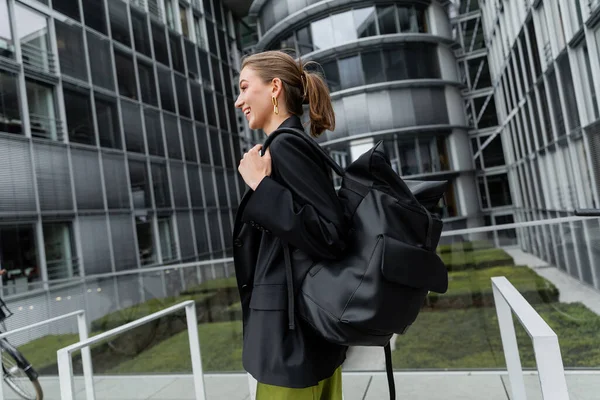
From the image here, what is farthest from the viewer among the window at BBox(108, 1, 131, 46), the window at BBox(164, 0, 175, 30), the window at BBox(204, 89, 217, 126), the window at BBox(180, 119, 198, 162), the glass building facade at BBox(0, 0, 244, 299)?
the window at BBox(204, 89, 217, 126)

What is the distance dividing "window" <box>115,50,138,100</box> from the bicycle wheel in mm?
4793

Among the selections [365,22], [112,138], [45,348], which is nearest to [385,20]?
[365,22]

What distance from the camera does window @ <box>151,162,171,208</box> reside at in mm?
7340

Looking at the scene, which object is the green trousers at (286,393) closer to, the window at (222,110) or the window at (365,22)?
the window at (222,110)

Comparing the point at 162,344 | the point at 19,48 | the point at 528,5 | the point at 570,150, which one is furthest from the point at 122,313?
the point at 528,5

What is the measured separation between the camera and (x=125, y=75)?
732 centimetres

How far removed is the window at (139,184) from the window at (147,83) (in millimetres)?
1351

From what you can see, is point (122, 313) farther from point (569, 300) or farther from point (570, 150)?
point (570, 150)

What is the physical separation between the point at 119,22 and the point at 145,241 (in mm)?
3849

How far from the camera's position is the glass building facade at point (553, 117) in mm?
3240

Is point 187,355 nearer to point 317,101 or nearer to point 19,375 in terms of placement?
point 19,375

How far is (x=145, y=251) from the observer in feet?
22.3

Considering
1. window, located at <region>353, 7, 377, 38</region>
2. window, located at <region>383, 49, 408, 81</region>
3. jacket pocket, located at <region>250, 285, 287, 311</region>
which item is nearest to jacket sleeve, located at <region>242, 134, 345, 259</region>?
jacket pocket, located at <region>250, 285, 287, 311</region>

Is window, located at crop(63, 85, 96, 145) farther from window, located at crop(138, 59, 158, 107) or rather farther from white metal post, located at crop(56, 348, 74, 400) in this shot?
white metal post, located at crop(56, 348, 74, 400)
